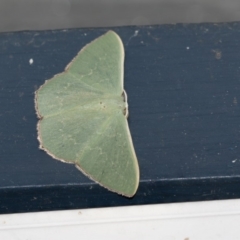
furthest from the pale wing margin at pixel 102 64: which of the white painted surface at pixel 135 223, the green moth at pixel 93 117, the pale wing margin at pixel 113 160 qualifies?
the white painted surface at pixel 135 223

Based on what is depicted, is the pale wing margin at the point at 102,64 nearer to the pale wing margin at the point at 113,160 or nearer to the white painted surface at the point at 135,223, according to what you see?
the pale wing margin at the point at 113,160

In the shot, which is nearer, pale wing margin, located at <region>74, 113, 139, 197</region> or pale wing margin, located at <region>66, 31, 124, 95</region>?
pale wing margin, located at <region>74, 113, 139, 197</region>

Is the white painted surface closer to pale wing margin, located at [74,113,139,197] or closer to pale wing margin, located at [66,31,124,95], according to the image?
pale wing margin, located at [74,113,139,197]

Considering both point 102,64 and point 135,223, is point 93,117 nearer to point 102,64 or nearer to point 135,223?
point 102,64

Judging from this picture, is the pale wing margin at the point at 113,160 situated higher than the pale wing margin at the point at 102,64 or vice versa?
the pale wing margin at the point at 102,64

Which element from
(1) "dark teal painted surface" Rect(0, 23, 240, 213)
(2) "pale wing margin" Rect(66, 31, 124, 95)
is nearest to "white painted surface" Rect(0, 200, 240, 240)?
(1) "dark teal painted surface" Rect(0, 23, 240, 213)

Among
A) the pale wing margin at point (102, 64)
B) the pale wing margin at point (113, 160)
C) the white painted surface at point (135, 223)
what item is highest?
the pale wing margin at point (102, 64)
